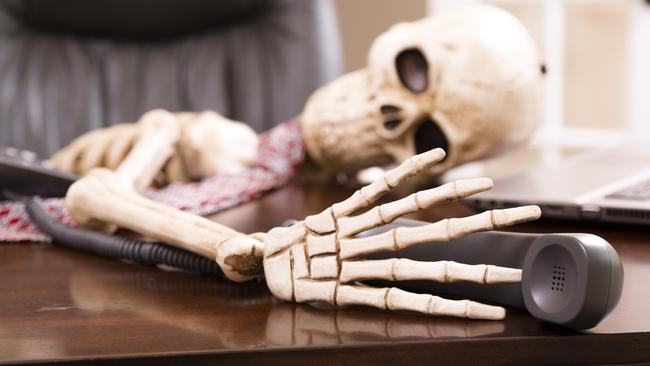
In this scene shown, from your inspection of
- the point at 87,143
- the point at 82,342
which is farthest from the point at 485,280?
the point at 87,143

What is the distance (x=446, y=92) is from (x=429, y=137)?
9cm

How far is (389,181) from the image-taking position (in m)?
0.51

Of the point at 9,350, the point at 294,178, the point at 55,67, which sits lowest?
the point at 9,350

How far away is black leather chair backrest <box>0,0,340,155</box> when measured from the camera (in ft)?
5.16

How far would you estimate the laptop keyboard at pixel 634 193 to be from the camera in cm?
82

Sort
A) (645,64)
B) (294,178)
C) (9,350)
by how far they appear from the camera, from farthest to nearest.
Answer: (645,64) < (294,178) < (9,350)

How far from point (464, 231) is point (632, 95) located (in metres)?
1.73

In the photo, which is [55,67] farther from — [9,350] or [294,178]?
[9,350]

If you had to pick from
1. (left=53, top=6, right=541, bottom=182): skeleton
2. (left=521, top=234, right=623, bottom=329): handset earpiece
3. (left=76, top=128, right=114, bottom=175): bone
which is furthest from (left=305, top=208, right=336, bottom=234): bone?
(left=76, top=128, right=114, bottom=175): bone

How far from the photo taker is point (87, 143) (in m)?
1.24

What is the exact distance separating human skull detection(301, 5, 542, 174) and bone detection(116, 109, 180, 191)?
231 millimetres

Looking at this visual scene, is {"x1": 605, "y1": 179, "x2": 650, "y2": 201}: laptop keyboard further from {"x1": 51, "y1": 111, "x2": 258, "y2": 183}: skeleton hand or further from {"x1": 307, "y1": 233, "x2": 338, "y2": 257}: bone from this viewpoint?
{"x1": 51, "y1": 111, "x2": 258, "y2": 183}: skeleton hand

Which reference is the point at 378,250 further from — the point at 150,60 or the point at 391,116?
the point at 150,60

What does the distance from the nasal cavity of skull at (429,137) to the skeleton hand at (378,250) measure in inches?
22.5
